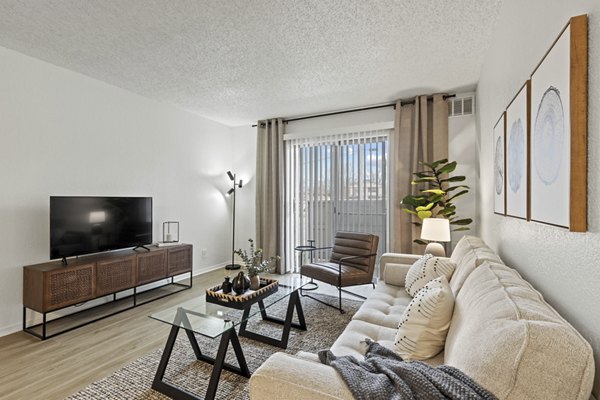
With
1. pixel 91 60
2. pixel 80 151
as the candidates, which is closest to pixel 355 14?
pixel 91 60

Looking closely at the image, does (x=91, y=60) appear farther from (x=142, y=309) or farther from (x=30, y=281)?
(x=142, y=309)

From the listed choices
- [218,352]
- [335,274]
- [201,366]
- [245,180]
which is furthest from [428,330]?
[245,180]

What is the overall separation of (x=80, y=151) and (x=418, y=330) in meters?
3.73

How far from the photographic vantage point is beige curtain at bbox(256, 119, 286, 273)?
4934mm

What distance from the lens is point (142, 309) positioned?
10.8 ft

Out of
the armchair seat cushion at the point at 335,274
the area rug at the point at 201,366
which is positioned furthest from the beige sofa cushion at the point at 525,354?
the armchair seat cushion at the point at 335,274

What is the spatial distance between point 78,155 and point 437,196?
4.13 meters

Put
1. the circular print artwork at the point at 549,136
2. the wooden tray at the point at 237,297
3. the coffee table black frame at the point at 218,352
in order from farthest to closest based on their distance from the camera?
1. the wooden tray at the point at 237,297
2. the coffee table black frame at the point at 218,352
3. the circular print artwork at the point at 549,136

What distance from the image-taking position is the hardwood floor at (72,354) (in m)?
1.92

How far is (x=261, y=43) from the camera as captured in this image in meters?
2.58

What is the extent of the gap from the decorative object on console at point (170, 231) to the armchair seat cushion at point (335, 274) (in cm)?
198

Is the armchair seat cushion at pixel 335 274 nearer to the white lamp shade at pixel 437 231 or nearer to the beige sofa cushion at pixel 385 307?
the beige sofa cushion at pixel 385 307

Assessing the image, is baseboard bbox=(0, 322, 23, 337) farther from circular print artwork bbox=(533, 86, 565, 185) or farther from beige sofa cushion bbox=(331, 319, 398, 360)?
circular print artwork bbox=(533, 86, 565, 185)

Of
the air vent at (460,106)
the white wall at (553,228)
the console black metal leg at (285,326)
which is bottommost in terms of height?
the console black metal leg at (285,326)
